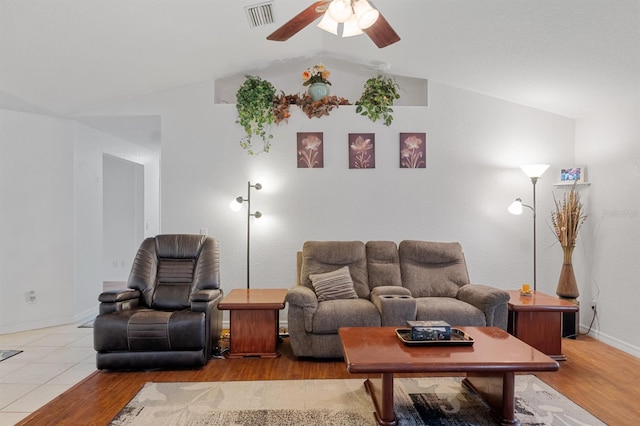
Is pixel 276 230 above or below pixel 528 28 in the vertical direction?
below

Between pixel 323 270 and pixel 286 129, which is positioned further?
pixel 286 129

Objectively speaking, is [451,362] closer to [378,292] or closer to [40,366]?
[378,292]

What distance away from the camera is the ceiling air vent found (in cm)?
328

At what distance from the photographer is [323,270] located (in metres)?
3.91

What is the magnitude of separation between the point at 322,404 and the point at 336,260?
1.60 m

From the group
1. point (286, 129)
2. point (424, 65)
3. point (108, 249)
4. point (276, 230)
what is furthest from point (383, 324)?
point (108, 249)

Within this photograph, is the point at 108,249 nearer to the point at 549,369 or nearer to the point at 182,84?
the point at 182,84

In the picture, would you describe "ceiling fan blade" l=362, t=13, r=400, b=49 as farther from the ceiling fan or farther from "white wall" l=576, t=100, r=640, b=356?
"white wall" l=576, t=100, r=640, b=356

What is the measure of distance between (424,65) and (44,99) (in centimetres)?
398

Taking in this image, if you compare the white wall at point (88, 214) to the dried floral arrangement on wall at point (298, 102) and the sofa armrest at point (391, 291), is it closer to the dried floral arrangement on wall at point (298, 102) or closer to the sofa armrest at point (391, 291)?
the dried floral arrangement on wall at point (298, 102)

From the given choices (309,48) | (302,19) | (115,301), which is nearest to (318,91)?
(309,48)

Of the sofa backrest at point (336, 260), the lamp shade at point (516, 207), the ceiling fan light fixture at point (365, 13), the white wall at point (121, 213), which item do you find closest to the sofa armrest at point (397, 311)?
the sofa backrest at point (336, 260)

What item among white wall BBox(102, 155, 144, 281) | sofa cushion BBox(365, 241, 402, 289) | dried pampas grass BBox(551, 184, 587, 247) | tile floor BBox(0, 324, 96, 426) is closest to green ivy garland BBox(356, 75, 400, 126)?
sofa cushion BBox(365, 241, 402, 289)

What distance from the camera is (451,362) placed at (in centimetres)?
216
